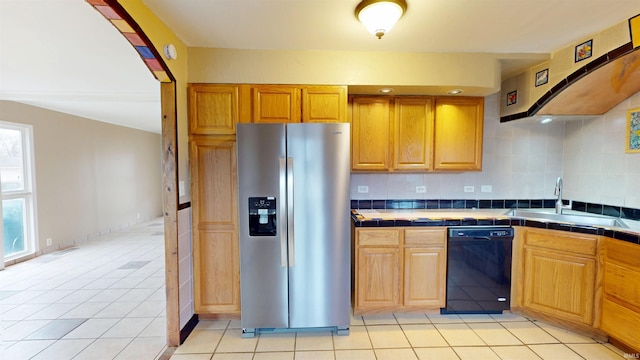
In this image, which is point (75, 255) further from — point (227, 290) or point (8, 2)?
point (8, 2)

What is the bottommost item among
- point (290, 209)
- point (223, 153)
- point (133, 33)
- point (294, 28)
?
point (290, 209)

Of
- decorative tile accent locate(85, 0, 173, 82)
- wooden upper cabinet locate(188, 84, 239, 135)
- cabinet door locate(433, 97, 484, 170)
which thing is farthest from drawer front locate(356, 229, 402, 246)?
decorative tile accent locate(85, 0, 173, 82)

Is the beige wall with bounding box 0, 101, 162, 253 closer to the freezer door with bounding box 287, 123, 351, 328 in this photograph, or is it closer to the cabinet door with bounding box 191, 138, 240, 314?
the cabinet door with bounding box 191, 138, 240, 314

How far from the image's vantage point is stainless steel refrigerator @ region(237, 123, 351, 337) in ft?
6.77

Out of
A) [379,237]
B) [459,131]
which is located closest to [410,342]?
[379,237]

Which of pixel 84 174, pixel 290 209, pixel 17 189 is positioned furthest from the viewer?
pixel 84 174

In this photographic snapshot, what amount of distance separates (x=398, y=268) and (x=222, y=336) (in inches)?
63.1

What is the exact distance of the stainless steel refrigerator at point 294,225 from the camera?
206 cm

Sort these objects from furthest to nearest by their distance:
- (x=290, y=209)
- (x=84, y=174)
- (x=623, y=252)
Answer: (x=84, y=174)
(x=290, y=209)
(x=623, y=252)

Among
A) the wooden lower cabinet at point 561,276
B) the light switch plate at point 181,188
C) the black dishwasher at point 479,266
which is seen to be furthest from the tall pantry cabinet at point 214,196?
the wooden lower cabinet at point 561,276

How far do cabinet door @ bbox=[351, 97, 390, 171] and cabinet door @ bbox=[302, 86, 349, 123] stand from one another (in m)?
0.34

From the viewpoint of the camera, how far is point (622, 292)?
1903 mm

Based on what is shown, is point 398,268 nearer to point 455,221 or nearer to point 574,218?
point 455,221

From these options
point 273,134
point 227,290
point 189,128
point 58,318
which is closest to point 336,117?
point 273,134
